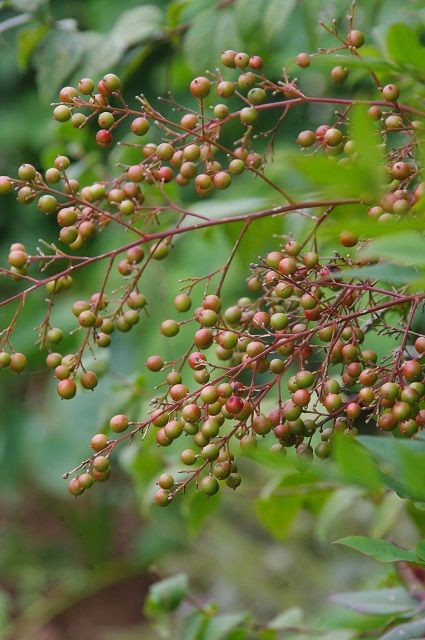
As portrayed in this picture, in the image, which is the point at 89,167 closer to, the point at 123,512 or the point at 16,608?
the point at 16,608

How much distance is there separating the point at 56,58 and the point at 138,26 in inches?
6.0

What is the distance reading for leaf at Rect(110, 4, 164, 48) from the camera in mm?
1384

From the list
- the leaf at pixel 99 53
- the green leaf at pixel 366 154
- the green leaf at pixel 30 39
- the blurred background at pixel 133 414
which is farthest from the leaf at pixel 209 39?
the green leaf at pixel 366 154

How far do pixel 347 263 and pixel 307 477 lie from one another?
0.73 feet

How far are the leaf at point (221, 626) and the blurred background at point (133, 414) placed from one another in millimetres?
169

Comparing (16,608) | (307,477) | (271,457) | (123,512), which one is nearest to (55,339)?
(307,477)

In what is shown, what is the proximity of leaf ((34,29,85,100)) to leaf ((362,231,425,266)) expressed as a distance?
0.94m

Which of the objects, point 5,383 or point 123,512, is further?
point 123,512

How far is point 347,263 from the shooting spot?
0.74m

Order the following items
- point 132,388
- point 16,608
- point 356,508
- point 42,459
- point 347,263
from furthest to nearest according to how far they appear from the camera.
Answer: point 16,608 → point 42,459 → point 356,508 → point 132,388 → point 347,263

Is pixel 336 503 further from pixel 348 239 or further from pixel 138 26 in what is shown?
pixel 138 26

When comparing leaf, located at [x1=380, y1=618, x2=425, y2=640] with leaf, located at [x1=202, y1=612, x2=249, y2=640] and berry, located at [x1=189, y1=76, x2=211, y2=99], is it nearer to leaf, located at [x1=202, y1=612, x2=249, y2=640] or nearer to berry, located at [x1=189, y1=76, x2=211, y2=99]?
leaf, located at [x1=202, y1=612, x2=249, y2=640]

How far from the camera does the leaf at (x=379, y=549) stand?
2.28 feet

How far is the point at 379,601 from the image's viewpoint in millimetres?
931
